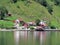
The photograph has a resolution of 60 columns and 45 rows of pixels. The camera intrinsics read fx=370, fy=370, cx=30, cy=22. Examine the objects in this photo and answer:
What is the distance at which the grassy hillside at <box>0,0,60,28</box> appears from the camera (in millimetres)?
130625

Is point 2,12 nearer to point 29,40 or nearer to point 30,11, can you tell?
point 30,11

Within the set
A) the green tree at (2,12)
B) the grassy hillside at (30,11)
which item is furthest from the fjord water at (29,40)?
the grassy hillside at (30,11)

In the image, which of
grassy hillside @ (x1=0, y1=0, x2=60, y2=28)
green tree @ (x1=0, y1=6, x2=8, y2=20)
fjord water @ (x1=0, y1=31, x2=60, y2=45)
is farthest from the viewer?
grassy hillside @ (x1=0, y1=0, x2=60, y2=28)

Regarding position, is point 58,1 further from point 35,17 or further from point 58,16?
point 35,17

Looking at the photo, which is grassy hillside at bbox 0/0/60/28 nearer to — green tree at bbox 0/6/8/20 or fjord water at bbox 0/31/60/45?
green tree at bbox 0/6/8/20

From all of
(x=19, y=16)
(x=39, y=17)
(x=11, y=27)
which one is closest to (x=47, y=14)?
(x=39, y=17)

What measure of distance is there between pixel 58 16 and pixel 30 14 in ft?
41.0

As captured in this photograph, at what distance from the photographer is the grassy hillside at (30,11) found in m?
131

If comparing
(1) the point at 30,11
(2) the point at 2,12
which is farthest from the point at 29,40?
(1) the point at 30,11

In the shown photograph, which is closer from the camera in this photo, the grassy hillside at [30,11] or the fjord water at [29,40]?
the fjord water at [29,40]

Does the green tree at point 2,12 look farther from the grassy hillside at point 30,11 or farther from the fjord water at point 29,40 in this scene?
the fjord water at point 29,40

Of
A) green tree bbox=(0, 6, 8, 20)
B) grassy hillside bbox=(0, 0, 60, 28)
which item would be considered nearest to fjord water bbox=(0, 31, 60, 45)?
green tree bbox=(0, 6, 8, 20)

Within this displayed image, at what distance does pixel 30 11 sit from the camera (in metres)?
138

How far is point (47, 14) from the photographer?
136000 millimetres
